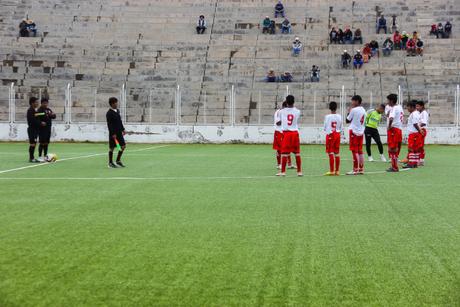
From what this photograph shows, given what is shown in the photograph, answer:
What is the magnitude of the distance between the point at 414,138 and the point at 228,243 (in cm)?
1341

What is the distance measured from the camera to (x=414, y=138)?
19531 mm

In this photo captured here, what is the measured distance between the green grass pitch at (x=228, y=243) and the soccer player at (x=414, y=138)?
16.1ft

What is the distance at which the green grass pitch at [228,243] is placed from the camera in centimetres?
538

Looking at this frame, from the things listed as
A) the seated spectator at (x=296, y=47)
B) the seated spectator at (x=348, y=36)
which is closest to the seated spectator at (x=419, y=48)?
the seated spectator at (x=348, y=36)

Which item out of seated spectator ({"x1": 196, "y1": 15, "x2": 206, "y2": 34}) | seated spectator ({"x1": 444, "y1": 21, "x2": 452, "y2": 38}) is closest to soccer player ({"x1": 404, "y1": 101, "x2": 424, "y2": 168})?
seated spectator ({"x1": 444, "y1": 21, "x2": 452, "y2": 38})

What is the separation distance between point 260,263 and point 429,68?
36.1 meters

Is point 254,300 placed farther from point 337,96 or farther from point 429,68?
point 429,68

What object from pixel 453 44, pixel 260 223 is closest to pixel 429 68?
pixel 453 44

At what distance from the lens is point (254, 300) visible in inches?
204

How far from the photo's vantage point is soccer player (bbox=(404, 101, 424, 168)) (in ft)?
62.7

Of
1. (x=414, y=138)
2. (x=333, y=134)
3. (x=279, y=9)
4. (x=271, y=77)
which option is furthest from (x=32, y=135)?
(x=279, y=9)

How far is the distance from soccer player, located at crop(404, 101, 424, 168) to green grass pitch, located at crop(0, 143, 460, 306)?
4913 mm

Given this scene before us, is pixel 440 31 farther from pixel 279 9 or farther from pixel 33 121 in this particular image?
pixel 33 121

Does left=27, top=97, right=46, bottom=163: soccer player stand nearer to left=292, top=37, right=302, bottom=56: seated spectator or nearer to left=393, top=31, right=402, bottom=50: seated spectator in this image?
left=292, top=37, right=302, bottom=56: seated spectator
